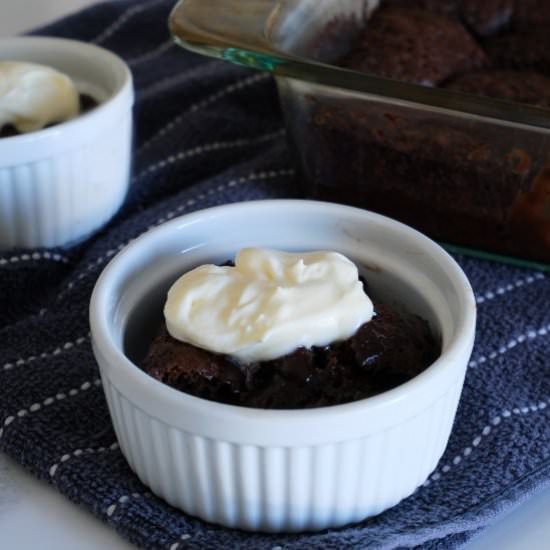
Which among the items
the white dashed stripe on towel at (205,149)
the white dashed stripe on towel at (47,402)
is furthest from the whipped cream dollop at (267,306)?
the white dashed stripe on towel at (205,149)

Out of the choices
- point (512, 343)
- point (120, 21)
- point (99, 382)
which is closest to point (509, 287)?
point (512, 343)

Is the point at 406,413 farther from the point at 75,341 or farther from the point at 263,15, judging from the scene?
the point at 263,15

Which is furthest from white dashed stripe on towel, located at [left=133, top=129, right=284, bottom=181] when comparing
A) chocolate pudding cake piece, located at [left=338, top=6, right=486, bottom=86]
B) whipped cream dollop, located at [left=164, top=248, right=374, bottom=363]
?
whipped cream dollop, located at [left=164, top=248, right=374, bottom=363]

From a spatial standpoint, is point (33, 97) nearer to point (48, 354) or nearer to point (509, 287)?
point (48, 354)

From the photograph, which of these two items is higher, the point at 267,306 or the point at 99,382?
the point at 267,306

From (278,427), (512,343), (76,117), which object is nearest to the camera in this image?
(278,427)

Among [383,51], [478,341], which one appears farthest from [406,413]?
[383,51]
